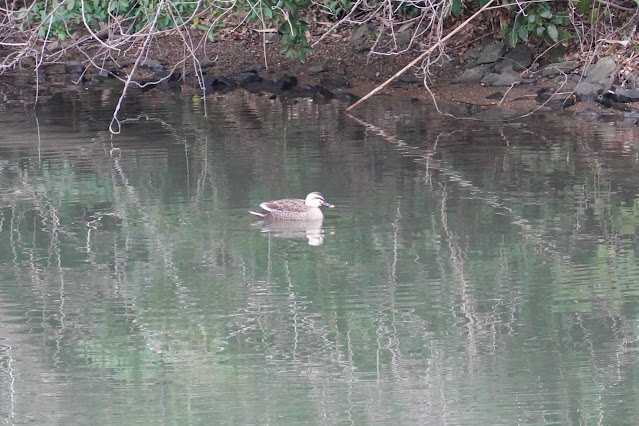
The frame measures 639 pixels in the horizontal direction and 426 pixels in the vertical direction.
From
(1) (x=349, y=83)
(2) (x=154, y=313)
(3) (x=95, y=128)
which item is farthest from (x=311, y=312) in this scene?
(1) (x=349, y=83)

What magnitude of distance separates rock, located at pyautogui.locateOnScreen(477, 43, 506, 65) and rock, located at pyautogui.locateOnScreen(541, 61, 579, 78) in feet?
2.73

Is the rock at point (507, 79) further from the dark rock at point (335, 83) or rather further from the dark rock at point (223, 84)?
the dark rock at point (223, 84)

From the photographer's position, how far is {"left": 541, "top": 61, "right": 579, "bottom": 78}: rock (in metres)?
15.6

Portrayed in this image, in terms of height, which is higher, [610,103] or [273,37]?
[273,37]

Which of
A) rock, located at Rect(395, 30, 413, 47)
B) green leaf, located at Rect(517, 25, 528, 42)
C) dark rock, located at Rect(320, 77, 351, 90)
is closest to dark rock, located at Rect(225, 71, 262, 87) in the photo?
dark rock, located at Rect(320, 77, 351, 90)

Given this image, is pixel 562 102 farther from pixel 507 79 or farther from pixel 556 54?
pixel 556 54

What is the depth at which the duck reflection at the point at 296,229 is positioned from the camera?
30.0 feet

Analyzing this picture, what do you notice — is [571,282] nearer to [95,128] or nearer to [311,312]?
[311,312]

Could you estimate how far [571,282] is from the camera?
803 centimetres

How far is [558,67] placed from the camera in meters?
15.7

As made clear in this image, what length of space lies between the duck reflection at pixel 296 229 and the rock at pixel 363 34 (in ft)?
29.5

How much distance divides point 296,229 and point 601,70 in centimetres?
705

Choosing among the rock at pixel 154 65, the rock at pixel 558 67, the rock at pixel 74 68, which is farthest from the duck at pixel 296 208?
the rock at pixel 74 68

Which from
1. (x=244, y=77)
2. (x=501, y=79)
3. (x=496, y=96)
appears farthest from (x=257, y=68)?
(x=496, y=96)
